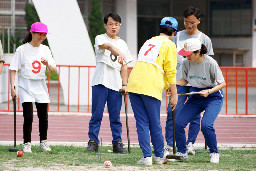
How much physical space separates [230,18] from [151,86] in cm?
2331

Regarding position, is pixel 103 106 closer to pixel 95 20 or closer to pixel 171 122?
pixel 171 122

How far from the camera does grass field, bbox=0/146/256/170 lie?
23.5ft

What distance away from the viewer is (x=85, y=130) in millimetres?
11742

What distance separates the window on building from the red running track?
15.5 metres

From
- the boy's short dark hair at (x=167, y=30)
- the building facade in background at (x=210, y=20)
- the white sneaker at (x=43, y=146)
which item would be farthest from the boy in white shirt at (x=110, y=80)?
the building facade in background at (x=210, y=20)

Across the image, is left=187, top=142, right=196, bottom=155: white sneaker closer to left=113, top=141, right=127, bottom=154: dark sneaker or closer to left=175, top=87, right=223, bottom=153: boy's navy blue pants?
left=175, top=87, right=223, bottom=153: boy's navy blue pants

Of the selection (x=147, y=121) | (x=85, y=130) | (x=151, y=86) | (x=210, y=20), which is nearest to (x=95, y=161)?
(x=147, y=121)

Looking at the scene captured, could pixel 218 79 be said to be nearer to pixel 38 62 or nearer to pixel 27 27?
pixel 38 62

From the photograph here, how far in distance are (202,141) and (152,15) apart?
19975mm

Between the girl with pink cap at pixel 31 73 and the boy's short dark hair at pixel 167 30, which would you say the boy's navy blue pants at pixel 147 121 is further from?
the girl with pink cap at pixel 31 73

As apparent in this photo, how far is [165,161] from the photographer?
752 cm

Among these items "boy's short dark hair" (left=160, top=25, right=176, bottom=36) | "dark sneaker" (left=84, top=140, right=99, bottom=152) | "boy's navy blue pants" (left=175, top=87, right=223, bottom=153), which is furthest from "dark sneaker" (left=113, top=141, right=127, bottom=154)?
"boy's short dark hair" (left=160, top=25, right=176, bottom=36)

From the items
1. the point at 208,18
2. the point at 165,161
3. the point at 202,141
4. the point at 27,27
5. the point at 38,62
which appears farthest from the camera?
the point at 208,18

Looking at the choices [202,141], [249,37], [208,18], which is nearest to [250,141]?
[202,141]
